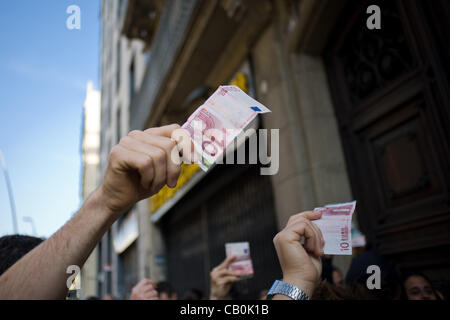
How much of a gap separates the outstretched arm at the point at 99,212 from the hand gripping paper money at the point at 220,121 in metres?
0.09

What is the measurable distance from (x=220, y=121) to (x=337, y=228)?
0.80 meters

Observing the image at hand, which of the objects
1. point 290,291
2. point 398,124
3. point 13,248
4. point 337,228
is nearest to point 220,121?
point 290,291

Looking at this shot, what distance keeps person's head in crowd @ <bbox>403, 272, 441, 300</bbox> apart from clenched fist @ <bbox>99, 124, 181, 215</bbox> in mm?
2455

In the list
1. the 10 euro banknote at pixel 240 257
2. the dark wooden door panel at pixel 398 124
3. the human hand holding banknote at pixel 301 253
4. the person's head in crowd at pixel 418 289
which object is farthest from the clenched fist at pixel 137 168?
the dark wooden door panel at pixel 398 124

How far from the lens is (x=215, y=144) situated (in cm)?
124

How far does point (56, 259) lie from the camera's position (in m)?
1.01

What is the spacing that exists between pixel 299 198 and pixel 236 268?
2190mm

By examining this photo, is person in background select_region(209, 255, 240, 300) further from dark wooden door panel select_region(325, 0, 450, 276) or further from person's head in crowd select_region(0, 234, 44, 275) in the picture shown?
dark wooden door panel select_region(325, 0, 450, 276)

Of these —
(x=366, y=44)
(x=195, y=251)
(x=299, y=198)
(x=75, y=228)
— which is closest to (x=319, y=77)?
(x=366, y=44)

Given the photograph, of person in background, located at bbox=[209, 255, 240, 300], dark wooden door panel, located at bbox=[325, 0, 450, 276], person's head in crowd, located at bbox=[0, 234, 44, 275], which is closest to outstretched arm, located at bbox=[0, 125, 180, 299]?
person's head in crowd, located at bbox=[0, 234, 44, 275]

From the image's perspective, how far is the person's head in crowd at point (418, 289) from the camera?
9.08 ft

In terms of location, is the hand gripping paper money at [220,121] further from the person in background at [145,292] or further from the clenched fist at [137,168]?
the person in background at [145,292]
